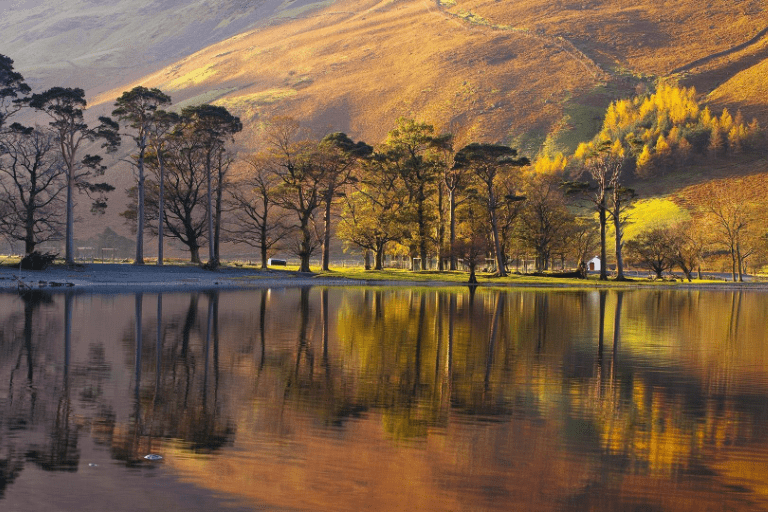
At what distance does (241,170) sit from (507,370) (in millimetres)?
182680

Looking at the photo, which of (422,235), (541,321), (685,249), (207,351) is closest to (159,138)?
(422,235)

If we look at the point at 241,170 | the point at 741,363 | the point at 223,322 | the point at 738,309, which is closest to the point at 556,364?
the point at 741,363

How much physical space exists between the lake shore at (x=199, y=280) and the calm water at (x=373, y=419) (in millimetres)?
27579

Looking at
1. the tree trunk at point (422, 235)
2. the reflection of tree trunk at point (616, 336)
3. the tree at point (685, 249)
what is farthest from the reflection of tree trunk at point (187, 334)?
the tree at point (685, 249)

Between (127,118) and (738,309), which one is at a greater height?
(127,118)

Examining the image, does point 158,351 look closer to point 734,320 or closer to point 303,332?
point 303,332

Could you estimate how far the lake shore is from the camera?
5719 cm

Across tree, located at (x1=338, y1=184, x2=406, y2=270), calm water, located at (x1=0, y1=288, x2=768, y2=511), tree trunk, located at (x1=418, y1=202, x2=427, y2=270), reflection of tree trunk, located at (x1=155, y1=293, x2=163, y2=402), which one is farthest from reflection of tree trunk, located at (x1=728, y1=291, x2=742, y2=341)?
tree, located at (x1=338, y1=184, x2=406, y2=270)

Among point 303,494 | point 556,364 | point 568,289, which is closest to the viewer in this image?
point 303,494

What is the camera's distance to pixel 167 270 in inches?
2830

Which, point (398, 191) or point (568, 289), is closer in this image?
point (568, 289)

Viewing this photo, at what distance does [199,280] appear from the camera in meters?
66.4

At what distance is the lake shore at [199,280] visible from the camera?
188 ft

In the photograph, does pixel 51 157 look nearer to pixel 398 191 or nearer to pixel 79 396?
pixel 398 191
